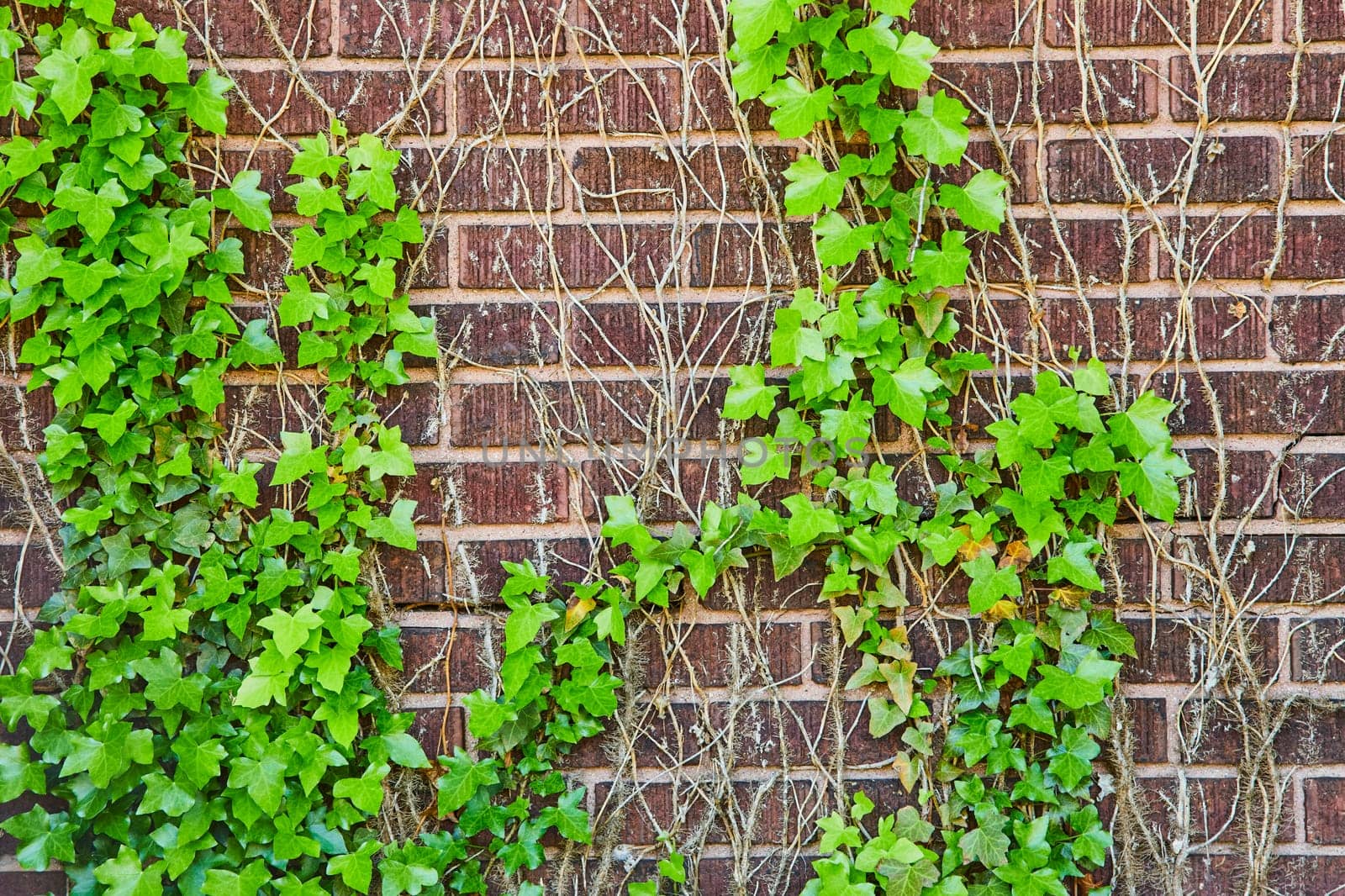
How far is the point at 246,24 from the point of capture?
1.39 m

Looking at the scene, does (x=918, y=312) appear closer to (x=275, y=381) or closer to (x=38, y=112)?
(x=275, y=381)

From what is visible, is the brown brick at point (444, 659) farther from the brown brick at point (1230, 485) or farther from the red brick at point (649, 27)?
the brown brick at point (1230, 485)

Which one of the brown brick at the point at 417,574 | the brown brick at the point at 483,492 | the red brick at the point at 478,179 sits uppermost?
the red brick at the point at 478,179

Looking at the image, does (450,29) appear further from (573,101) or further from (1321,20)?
(1321,20)

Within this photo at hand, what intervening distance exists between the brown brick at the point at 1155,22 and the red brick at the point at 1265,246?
283 mm

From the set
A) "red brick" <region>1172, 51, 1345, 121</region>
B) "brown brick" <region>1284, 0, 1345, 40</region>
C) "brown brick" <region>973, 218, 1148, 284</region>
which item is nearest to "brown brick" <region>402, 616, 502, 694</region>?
"brown brick" <region>973, 218, 1148, 284</region>

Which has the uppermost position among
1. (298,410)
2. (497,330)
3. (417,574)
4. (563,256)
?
(563,256)

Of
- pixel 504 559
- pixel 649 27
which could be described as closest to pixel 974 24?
pixel 649 27

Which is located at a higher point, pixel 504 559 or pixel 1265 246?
pixel 1265 246

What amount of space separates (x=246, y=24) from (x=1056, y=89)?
4.16ft

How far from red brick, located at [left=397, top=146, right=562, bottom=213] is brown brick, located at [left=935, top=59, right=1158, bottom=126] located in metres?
0.65

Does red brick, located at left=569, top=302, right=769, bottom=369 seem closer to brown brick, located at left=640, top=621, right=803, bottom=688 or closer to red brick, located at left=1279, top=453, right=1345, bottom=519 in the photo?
brown brick, located at left=640, top=621, right=803, bottom=688

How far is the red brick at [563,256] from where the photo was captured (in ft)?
4.64

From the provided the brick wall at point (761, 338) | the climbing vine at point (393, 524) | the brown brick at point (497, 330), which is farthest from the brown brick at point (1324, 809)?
the brown brick at point (497, 330)
